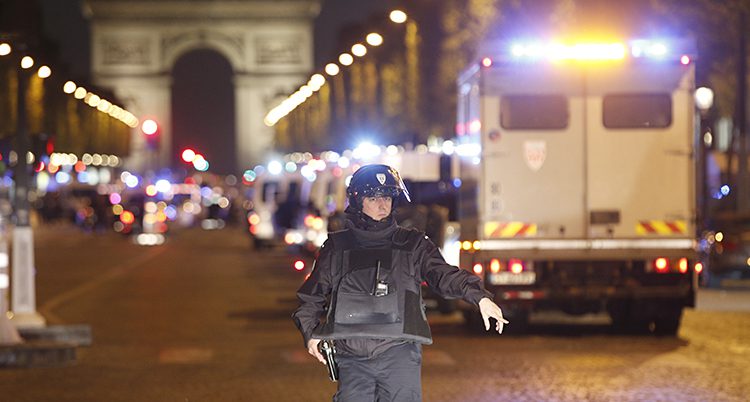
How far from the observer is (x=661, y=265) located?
18047 millimetres

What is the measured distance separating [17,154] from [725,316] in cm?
871

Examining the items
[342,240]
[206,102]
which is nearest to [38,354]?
[342,240]

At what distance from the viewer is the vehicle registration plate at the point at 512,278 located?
1802cm

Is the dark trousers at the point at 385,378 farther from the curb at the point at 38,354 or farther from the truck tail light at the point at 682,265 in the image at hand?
the truck tail light at the point at 682,265

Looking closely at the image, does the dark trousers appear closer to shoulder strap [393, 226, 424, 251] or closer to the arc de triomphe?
shoulder strap [393, 226, 424, 251]

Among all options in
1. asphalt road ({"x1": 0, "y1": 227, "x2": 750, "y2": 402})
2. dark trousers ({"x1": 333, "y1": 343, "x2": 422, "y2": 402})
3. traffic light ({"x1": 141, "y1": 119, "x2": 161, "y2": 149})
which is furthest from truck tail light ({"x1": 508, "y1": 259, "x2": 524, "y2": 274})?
traffic light ({"x1": 141, "y1": 119, "x2": 161, "y2": 149})

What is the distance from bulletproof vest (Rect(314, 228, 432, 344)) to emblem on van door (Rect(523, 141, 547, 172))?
987cm

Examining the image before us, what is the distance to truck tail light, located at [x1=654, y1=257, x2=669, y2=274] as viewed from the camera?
18.0m

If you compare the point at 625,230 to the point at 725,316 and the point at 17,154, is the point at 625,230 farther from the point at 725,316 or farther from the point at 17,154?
the point at 17,154

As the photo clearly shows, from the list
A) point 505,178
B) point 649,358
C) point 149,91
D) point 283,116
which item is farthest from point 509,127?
point 149,91

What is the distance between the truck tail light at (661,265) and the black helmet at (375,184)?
10.1m

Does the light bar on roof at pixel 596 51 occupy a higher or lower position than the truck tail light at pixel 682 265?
higher

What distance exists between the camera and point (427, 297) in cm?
2153

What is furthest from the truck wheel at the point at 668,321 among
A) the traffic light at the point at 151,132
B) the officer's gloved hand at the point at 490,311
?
the traffic light at the point at 151,132
